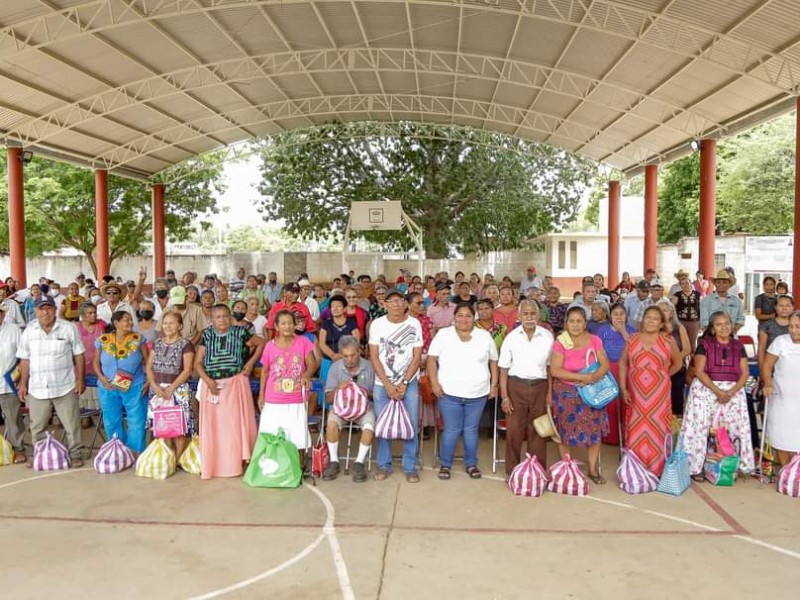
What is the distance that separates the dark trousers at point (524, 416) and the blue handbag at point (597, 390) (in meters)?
0.33

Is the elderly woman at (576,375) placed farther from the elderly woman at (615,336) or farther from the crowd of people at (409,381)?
the elderly woman at (615,336)

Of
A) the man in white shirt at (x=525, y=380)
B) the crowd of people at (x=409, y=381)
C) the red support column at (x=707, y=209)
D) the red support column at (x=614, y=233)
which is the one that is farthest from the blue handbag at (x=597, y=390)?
the red support column at (x=614, y=233)

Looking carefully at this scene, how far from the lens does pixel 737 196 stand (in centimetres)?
2783

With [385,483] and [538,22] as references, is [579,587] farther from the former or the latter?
[538,22]

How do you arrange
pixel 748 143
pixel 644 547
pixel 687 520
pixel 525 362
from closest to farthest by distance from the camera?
pixel 644 547, pixel 687 520, pixel 525 362, pixel 748 143

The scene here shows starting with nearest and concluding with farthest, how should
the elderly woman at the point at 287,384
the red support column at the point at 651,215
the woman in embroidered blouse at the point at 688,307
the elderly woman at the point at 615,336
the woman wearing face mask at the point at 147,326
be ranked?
the elderly woman at the point at 287,384
the woman wearing face mask at the point at 147,326
the elderly woman at the point at 615,336
the woman in embroidered blouse at the point at 688,307
the red support column at the point at 651,215

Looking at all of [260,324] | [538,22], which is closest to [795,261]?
[538,22]

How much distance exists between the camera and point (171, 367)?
5730mm

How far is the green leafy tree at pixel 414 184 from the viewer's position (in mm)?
24797

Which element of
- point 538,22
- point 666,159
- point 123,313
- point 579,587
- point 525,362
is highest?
point 538,22

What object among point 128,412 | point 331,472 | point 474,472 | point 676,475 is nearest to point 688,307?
point 676,475

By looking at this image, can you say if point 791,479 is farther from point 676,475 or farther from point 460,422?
point 460,422

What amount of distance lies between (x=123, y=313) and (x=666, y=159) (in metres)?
16.2

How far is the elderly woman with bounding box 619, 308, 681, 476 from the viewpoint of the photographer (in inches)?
217
